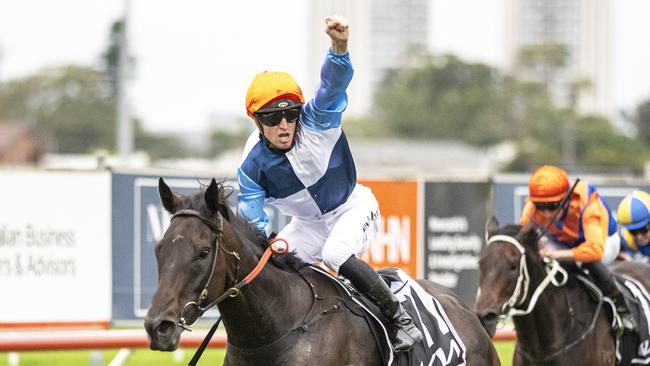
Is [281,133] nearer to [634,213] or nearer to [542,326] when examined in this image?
[542,326]

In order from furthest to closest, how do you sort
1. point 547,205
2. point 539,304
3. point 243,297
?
point 547,205 → point 539,304 → point 243,297

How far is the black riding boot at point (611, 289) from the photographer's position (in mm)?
8227

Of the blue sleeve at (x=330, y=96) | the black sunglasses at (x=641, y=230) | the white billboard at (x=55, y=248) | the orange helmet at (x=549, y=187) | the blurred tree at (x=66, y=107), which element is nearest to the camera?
the blue sleeve at (x=330, y=96)

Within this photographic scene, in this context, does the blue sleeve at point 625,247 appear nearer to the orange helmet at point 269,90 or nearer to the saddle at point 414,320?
the saddle at point 414,320

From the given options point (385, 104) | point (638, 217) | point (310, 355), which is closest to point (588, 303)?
point (638, 217)

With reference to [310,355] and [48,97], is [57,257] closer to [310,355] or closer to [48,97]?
[310,355]

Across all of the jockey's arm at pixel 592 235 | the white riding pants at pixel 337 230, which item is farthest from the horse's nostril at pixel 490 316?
the white riding pants at pixel 337 230

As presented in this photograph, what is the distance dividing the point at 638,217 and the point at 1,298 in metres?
5.48

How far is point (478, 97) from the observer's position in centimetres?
9281

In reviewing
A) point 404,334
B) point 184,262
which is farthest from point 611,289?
point 184,262

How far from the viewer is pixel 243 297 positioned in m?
5.29

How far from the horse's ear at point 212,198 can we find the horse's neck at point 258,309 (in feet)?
0.90

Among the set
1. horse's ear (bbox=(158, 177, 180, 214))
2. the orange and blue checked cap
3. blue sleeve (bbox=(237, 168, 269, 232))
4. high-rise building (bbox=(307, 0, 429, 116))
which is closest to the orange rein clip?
blue sleeve (bbox=(237, 168, 269, 232))

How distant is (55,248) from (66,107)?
80994 millimetres
